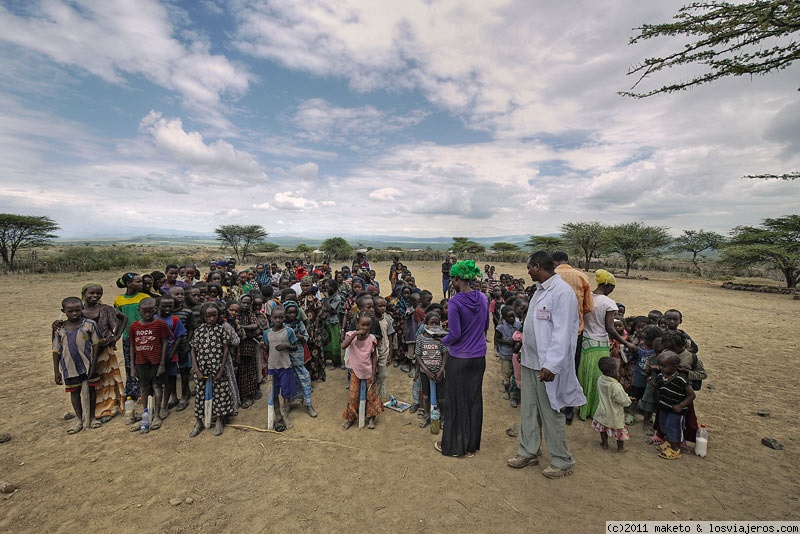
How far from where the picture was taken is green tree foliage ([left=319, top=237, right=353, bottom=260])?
111 feet

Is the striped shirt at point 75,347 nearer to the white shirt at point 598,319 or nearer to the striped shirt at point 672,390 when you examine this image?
the white shirt at point 598,319

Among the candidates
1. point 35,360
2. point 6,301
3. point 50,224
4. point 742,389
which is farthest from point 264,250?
point 742,389

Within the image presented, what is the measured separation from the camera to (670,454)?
348 centimetres

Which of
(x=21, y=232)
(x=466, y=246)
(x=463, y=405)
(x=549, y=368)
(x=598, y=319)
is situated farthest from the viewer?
(x=466, y=246)

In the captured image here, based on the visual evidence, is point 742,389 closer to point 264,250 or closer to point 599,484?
point 599,484

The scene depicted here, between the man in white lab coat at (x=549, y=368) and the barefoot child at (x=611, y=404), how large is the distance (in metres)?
0.76

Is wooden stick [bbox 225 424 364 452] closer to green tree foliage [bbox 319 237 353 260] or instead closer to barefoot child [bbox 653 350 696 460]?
barefoot child [bbox 653 350 696 460]

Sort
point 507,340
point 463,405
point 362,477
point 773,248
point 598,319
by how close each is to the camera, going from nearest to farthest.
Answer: point 362,477 < point 463,405 < point 598,319 < point 507,340 < point 773,248

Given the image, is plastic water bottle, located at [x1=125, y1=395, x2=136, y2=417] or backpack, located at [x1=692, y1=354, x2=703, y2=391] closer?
backpack, located at [x1=692, y1=354, x2=703, y2=391]

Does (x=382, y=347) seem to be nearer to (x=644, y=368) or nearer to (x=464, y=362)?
(x=464, y=362)

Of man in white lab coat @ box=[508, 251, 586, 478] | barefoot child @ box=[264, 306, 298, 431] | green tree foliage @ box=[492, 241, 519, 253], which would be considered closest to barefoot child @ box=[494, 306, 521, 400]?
man in white lab coat @ box=[508, 251, 586, 478]

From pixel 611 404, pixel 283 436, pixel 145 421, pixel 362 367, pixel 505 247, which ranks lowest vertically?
pixel 283 436

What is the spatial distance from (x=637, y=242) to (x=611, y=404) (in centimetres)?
2858

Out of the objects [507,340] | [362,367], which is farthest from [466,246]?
[362,367]
